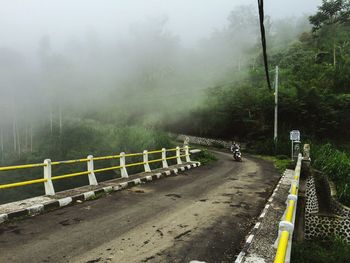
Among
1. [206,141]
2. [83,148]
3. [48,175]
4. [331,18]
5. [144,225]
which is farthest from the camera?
[331,18]

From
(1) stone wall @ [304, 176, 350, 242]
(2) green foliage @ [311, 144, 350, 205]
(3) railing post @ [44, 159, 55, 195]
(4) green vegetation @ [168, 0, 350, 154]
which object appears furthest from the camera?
(4) green vegetation @ [168, 0, 350, 154]

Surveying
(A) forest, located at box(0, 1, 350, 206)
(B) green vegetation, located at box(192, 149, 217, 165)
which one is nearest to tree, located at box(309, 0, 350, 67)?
(A) forest, located at box(0, 1, 350, 206)

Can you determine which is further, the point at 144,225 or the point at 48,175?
the point at 48,175

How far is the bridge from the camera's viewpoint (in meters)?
5.62

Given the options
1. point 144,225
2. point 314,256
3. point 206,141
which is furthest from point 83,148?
point 314,256

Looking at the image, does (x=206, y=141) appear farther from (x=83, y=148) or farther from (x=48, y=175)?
(x=48, y=175)

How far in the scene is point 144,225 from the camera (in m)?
7.43

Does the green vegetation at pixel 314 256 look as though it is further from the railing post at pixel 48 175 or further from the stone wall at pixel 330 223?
the railing post at pixel 48 175

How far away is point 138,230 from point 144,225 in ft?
1.28

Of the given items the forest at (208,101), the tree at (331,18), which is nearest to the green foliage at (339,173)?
the forest at (208,101)

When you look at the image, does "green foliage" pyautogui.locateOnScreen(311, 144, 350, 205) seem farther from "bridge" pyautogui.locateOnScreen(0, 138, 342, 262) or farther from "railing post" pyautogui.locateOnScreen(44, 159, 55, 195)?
"railing post" pyautogui.locateOnScreen(44, 159, 55, 195)

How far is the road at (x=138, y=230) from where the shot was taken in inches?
225

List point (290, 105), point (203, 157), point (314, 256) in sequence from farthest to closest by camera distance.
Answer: point (290, 105) < point (203, 157) < point (314, 256)

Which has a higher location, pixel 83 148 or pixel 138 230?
pixel 138 230
